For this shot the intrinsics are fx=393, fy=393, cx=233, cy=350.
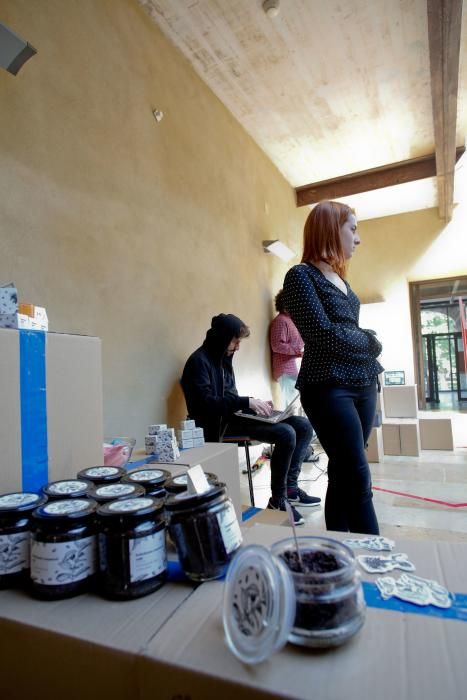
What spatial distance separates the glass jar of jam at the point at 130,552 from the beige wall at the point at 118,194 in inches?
43.5

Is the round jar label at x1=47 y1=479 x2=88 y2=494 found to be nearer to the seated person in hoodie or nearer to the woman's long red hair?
the woman's long red hair

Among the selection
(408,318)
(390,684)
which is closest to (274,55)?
(390,684)

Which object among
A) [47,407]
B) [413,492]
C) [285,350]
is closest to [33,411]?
[47,407]

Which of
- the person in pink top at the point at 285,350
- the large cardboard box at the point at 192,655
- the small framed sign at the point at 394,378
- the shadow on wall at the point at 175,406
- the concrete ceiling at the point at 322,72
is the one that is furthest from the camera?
the small framed sign at the point at 394,378

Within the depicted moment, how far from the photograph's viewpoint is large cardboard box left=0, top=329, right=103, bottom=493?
696mm

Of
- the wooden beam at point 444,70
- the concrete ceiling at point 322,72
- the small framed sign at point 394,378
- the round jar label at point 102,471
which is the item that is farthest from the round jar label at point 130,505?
the small framed sign at point 394,378

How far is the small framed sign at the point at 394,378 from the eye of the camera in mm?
4855

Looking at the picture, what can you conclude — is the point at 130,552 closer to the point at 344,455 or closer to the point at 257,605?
the point at 257,605

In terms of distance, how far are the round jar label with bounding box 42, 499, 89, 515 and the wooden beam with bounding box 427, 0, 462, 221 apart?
8.05ft

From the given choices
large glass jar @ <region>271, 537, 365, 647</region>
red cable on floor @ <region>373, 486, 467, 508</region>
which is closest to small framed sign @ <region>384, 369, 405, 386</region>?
red cable on floor @ <region>373, 486, 467, 508</region>

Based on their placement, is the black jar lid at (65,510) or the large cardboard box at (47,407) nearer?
the black jar lid at (65,510)

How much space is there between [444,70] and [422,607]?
2.83 metres

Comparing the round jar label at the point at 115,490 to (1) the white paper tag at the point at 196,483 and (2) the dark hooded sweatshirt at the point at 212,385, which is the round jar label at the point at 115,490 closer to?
(1) the white paper tag at the point at 196,483

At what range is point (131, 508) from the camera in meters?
0.49
